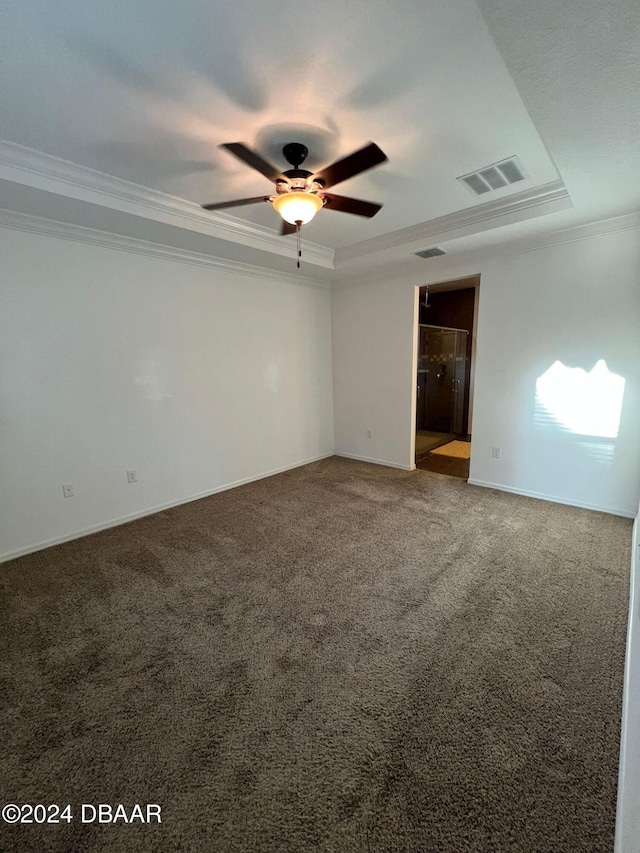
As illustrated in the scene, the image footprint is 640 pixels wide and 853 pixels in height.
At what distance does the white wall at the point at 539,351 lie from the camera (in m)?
2.89

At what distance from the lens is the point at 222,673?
5.33 ft

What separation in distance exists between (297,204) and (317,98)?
0.45 m

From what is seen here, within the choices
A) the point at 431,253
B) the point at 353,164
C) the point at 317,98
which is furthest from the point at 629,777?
the point at 431,253

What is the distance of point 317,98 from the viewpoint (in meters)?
1.66

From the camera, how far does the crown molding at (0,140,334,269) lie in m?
2.04

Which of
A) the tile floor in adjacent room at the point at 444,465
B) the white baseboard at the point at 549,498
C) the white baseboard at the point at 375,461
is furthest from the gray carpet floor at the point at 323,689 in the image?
the white baseboard at the point at 375,461

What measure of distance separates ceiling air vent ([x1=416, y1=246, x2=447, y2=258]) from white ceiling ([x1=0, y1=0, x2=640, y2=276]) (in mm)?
700

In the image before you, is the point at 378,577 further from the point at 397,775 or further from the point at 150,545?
the point at 150,545

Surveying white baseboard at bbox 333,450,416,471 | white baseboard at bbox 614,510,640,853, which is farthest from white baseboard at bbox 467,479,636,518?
white baseboard at bbox 614,510,640,853

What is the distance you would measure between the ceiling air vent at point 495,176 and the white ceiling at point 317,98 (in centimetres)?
7

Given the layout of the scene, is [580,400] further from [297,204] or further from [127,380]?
[127,380]

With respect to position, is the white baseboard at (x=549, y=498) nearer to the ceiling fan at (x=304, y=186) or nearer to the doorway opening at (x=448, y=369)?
the doorway opening at (x=448, y=369)

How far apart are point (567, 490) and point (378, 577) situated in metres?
2.19

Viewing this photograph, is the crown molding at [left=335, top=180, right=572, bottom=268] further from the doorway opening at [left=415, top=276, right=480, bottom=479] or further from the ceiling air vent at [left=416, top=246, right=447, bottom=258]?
the doorway opening at [left=415, top=276, right=480, bottom=479]
